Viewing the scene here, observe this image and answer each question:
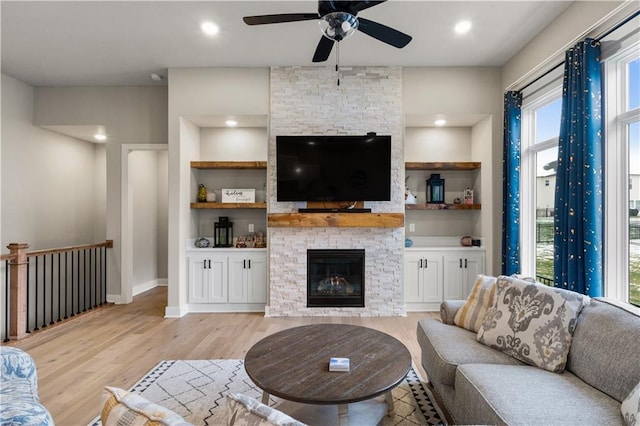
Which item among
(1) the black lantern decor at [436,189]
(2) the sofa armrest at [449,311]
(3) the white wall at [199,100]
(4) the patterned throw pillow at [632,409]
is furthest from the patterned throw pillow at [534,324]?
(3) the white wall at [199,100]

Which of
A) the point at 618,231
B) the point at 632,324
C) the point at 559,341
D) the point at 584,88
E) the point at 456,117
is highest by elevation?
the point at 456,117

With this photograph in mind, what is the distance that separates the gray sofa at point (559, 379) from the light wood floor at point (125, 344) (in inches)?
37.7

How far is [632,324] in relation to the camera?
5.39 ft

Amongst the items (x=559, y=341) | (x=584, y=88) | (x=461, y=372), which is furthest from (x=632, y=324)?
(x=584, y=88)

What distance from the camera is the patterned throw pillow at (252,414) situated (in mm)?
646

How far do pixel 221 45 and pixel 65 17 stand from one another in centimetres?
148

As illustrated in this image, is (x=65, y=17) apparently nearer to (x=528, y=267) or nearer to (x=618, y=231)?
(x=618, y=231)

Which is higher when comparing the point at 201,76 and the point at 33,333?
the point at 201,76

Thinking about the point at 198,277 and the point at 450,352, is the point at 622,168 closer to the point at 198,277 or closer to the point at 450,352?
the point at 450,352

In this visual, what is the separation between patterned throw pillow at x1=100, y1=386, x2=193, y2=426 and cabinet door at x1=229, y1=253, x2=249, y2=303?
149 inches

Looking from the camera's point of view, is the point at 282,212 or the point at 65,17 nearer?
the point at 65,17

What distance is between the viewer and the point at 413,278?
14.6 feet

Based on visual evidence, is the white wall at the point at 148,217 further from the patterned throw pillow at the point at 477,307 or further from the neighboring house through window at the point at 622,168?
the neighboring house through window at the point at 622,168

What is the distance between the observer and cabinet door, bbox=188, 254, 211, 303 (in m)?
A: 4.46
